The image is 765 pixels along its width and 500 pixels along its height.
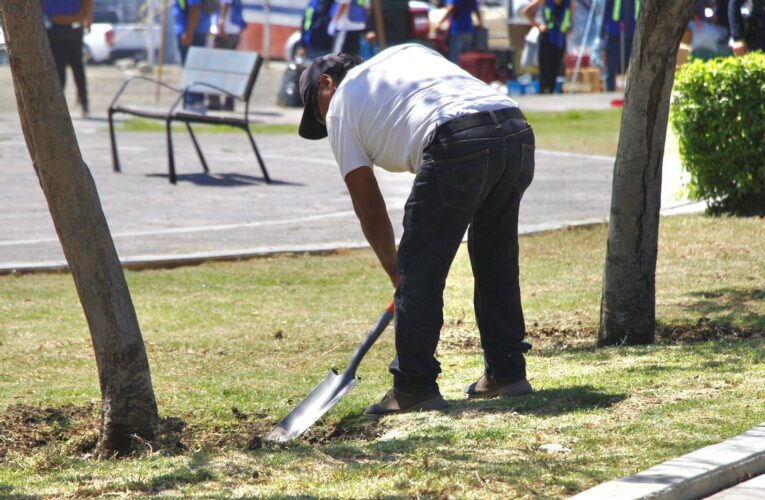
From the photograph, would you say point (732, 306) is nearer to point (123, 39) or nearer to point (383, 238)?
point (383, 238)

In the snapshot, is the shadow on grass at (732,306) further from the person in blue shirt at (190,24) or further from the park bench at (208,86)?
the person in blue shirt at (190,24)

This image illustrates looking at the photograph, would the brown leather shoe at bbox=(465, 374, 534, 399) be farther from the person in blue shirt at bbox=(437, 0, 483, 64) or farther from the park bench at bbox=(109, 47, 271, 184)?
the person in blue shirt at bbox=(437, 0, 483, 64)

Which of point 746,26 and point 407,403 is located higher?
point 746,26

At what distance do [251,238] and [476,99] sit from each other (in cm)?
521

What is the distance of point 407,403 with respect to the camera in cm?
515

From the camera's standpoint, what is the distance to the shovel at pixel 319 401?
5.10 metres

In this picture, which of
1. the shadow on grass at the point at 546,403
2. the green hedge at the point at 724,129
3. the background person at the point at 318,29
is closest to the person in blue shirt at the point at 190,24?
the background person at the point at 318,29

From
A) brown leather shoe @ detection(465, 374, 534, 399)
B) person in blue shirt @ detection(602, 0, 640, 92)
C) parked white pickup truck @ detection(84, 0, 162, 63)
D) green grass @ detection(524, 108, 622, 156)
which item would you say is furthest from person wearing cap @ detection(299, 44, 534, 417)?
parked white pickup truck @ detection(84, 0, 162, 63)

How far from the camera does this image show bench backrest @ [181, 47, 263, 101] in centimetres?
1325

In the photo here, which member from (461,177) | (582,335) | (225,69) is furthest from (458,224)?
(225,69)

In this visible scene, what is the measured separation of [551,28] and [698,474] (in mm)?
18328

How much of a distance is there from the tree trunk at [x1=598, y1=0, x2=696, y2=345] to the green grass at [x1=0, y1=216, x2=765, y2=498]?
0.20 meters

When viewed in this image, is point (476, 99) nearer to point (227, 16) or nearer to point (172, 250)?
point (172, 250)

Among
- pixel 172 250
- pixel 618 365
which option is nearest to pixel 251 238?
pixel 172 250
